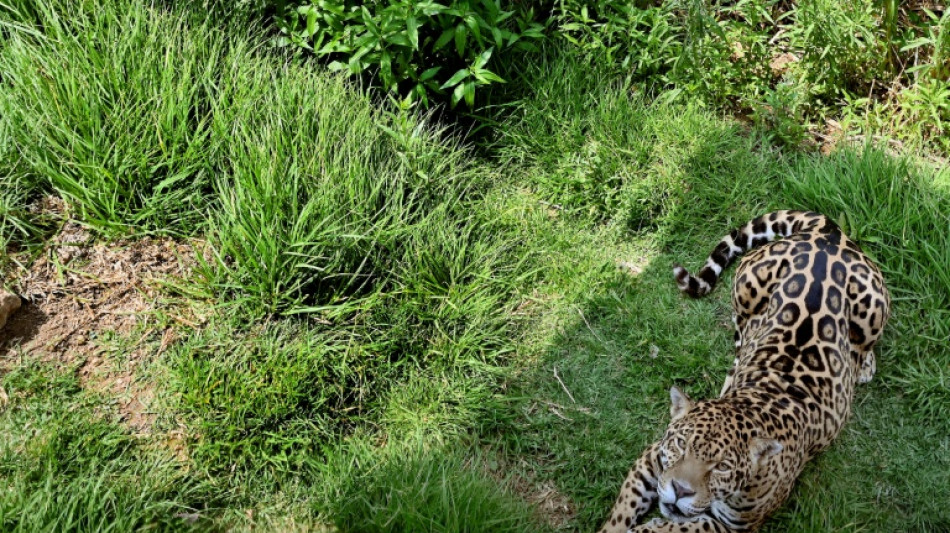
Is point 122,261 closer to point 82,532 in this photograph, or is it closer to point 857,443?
point 82,532

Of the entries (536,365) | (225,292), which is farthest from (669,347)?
(225,292)

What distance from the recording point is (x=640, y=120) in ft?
18.8

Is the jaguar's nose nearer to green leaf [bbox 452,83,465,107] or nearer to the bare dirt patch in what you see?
the bare dirt patch

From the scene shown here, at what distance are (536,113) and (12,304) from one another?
3.34 meters

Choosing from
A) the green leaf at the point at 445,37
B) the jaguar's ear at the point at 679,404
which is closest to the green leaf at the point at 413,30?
the green leaf at the point at 445,37

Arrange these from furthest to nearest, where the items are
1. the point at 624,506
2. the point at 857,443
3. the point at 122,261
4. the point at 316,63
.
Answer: the point at 316,63, the point at 122,261, the point at 857,443, the point at 624,506

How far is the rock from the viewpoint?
14.4 feet

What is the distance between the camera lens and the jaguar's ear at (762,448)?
3766 millimetres

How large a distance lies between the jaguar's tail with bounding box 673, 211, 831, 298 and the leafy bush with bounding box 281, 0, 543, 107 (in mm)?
1677

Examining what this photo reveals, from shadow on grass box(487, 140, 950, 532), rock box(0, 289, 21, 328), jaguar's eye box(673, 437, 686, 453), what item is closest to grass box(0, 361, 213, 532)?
rock box(0, 289, 21, 328)

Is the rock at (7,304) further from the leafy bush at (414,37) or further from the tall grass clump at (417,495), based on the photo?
the leafy bush at (414,37)

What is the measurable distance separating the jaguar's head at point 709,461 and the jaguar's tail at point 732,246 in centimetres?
127

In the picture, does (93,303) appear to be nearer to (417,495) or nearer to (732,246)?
(417,495)

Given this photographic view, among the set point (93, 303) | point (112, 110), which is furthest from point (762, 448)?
point (112, 110)
